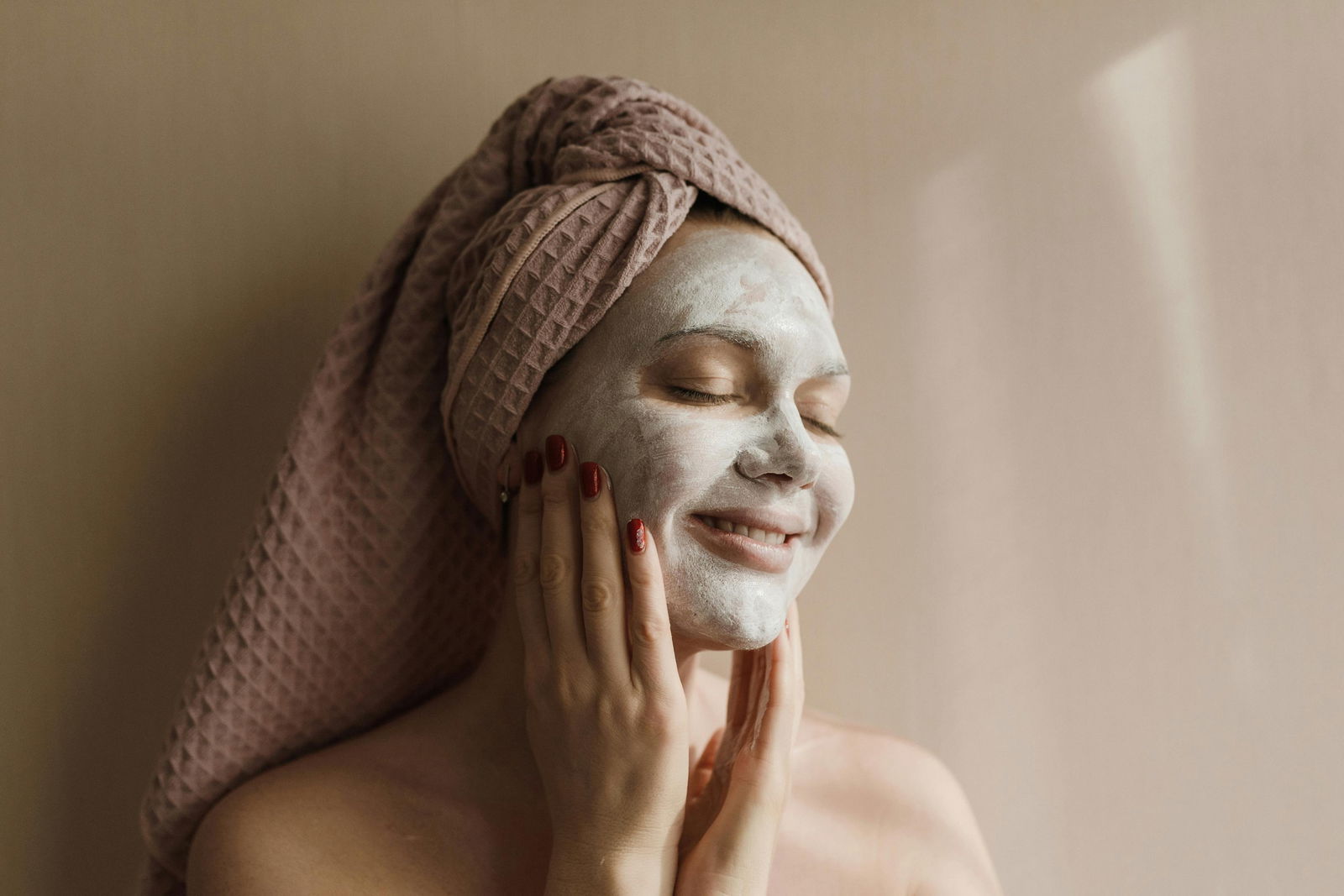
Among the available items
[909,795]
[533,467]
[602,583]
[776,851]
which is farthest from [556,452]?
[909,795]

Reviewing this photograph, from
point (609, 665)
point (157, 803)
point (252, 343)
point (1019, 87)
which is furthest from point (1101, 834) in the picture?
point (252, 343)

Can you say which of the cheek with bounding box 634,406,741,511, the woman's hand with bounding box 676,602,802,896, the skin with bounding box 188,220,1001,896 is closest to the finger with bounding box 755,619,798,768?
the woman's hand with bounding box 676,602,802,896

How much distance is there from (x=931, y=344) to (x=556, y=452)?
70 cm

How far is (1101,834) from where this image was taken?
4.68 feet

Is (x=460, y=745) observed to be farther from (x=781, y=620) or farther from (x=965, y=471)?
(x=965, y=471)

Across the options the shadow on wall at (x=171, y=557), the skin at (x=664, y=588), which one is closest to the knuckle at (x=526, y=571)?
the skin at (x=664, y=588)

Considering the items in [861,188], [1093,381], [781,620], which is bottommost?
[781,620]

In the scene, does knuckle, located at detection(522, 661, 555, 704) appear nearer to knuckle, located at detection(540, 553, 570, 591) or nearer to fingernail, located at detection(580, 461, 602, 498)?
knuckle, located at detection(540, 553, 570, 591)

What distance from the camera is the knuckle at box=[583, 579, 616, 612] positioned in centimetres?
101

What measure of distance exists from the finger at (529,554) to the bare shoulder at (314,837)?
0.76ft

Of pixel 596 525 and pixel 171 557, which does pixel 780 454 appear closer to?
pixel 596 525

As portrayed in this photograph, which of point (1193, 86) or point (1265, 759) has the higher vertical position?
point (1193, 86)

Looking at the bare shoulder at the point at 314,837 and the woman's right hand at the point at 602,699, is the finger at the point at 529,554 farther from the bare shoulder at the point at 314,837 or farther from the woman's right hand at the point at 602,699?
the bare shoulder at the point at 314,837

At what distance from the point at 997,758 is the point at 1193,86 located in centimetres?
107
